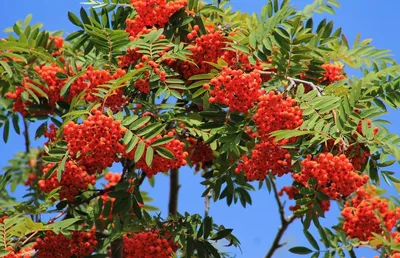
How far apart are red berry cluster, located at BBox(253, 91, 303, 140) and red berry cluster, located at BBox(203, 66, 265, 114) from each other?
9 cm

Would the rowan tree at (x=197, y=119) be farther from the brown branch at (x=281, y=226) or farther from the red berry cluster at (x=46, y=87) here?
the brown branch at (x=281, y=226)

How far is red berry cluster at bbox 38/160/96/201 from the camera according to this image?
19.7 feet

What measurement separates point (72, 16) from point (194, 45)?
1.07 metres

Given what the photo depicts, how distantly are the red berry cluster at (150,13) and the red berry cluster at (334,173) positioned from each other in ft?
5.96

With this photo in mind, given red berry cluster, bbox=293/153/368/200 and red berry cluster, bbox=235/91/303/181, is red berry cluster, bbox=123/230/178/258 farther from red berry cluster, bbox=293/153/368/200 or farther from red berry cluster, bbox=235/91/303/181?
red berry cluster, bbox=293/153/368/200

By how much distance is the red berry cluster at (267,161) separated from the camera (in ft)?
17.8

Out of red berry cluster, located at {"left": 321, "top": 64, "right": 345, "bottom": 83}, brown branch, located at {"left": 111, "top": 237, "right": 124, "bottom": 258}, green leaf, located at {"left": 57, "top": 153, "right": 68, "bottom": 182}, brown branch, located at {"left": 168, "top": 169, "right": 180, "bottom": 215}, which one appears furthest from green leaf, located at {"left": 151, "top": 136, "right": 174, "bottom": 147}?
brown branch, located at {"left": 168, "top": 169, "right": 180, "bottom": 215}

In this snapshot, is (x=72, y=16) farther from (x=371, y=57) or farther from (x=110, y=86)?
(x=371, y=57)

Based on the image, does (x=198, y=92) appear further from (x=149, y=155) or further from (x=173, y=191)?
(x=173, y=191)

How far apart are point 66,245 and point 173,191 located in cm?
201

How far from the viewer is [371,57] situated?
6.64m

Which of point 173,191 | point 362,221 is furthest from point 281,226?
point 362,221

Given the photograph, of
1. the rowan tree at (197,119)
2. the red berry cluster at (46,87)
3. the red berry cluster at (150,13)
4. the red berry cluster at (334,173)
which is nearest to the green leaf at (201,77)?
the rowan tree at (197,119)

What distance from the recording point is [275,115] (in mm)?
5277
